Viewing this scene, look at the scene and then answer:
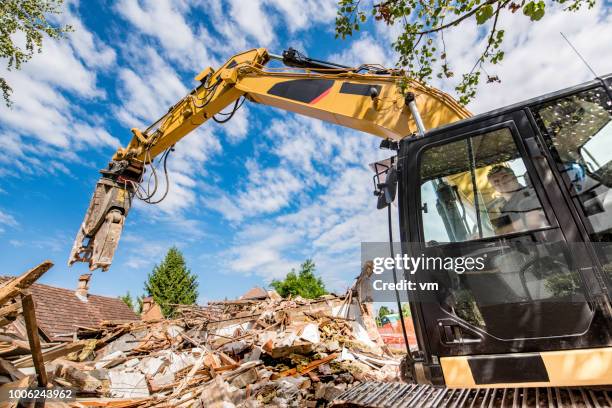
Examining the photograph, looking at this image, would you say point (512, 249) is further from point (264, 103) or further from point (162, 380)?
point (162, 380)

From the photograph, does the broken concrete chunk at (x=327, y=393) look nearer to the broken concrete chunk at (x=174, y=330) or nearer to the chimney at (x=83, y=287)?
the chimney at (x=83, y=287)

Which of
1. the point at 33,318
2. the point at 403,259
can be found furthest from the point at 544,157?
the point at 33,318

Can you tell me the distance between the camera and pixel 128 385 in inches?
252

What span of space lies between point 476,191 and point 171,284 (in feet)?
112

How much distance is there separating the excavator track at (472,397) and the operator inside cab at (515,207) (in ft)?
3.32

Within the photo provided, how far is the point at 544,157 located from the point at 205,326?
40.9 ft

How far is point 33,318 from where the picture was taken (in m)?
3.32

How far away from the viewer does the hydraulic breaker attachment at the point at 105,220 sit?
175 inches

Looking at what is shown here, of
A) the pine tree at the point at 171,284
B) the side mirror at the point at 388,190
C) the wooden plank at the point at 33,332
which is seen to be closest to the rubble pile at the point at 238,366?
the wooden plank at the point at 33,332

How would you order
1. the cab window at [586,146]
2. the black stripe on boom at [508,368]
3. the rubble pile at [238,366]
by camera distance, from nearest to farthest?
1. the black stripe on boom at [508,368]
2. the cab window at [586,146]
3. the rubble pile at [238,366]

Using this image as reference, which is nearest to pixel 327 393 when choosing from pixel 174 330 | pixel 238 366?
pixel 238 366

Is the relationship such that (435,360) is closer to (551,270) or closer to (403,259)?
(403,259)

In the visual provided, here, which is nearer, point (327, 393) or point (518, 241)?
point (518, 241)

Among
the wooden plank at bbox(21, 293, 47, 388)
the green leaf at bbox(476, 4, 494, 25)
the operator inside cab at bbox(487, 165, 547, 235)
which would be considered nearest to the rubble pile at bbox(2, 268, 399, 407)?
the wooden plank at bbox(21, 293, 47, 388)
